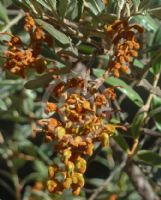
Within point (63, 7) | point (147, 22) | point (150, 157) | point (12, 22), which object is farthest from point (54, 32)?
point (12, 22)

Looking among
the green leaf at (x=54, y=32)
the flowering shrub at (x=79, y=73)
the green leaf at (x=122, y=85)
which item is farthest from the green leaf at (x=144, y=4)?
the green leaf at (x=122, y=85)

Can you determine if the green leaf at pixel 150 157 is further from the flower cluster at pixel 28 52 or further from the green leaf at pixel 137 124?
the flower cluster at pixel 28 52

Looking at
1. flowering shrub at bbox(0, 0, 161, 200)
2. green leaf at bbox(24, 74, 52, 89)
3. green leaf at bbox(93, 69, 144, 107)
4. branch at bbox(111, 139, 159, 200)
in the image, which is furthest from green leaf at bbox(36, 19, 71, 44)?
branch at bbox(111, 139, 159, 200)

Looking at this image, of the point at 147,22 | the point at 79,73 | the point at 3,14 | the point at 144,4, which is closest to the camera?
the point at 144,4

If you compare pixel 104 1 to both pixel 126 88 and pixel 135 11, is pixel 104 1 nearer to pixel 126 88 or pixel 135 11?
pixel 135 11

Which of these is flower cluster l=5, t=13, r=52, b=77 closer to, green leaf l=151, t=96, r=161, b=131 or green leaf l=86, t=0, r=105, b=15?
green leaf l=86, t=0, r=105, b=15

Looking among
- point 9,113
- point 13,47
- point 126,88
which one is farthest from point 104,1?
point 9,113

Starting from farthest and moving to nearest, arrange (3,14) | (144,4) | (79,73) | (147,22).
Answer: (3,14), (147,22), (79,73), (144,4)

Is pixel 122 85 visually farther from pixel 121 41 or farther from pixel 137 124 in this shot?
pixel 121 41
